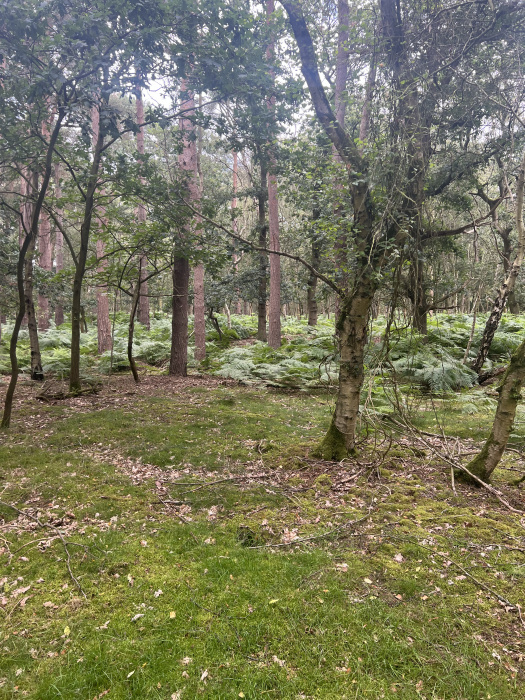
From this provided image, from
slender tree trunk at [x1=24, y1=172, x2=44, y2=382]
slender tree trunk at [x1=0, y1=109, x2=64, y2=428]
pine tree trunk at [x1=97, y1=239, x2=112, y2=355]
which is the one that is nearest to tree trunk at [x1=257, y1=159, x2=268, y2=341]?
pine tree trunk at [x1=97, y1=239, x2=112, y2=355]

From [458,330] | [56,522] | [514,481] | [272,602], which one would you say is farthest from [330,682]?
[458,330]

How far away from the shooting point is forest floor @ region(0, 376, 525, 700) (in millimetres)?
2148

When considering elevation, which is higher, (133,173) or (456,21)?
(456,21)

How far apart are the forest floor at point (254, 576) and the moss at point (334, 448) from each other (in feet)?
0.56

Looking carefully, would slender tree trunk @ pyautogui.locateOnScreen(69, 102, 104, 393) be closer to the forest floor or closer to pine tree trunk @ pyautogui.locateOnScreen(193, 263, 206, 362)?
the forest floor

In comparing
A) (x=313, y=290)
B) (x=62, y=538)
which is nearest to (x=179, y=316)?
(x=313, y=290)

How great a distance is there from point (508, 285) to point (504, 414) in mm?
2947

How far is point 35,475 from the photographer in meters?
4.62

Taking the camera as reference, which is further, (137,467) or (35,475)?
(137,467)

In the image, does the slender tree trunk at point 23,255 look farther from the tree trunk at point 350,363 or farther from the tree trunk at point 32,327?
the tree trunk at point 350,363

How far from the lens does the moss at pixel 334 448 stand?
16.4 feet

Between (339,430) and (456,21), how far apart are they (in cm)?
513

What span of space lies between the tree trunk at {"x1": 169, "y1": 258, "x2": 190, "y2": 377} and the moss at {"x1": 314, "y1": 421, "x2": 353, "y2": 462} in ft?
20.5

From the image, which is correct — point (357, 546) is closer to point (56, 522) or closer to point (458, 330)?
point (56, 522)
